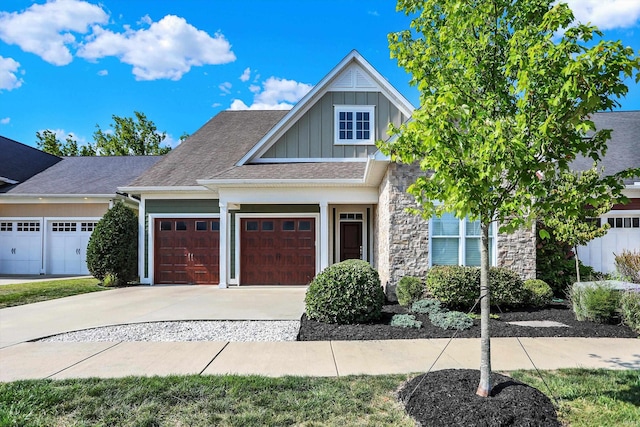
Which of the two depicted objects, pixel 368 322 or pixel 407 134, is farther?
pixel 368 322

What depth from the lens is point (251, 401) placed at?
151 inches

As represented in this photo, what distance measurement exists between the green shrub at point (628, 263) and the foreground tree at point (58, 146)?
36611mm

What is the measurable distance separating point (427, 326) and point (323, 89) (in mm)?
8987

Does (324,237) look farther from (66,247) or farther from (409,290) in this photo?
(66,247)

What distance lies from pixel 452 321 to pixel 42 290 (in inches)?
452

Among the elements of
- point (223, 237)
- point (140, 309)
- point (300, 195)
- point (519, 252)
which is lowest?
point (140, 309)

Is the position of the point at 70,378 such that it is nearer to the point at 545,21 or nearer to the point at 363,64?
the point at 545,21

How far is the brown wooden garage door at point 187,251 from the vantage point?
43.8 ft

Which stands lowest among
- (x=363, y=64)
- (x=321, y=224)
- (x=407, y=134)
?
(x=321, y=224)

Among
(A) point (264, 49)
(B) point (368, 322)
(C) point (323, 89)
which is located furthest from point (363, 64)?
(B) point (368, 322)

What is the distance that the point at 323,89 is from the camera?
517 inches

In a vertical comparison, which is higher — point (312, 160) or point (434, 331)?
point (312, 160)

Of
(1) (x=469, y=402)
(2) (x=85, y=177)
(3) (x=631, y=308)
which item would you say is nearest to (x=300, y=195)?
(3) (x=631, y=308)

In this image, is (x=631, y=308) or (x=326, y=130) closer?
(x=631, y=308)
